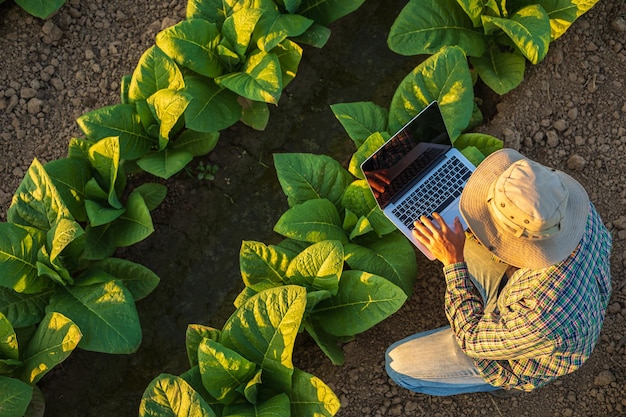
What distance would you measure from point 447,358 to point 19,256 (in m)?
2.02

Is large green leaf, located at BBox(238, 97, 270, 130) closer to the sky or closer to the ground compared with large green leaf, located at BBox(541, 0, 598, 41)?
closer to the ground

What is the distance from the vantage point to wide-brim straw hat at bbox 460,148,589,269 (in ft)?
7.46

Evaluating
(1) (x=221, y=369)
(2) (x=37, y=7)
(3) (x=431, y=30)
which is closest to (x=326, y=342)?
(1) (x=221, y=369)

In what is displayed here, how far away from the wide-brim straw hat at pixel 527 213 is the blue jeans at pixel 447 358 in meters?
0.57

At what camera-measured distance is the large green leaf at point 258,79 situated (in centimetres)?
330

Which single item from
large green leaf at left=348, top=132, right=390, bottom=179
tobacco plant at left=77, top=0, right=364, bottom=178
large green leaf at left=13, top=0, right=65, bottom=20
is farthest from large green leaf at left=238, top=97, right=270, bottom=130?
large green leaf at left=13, top=0, right=65, bottom=20

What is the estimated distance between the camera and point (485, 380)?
2.87 metres

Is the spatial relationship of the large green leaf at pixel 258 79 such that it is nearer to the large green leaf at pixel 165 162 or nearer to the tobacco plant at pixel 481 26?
the large green leaf at pixel 165 162

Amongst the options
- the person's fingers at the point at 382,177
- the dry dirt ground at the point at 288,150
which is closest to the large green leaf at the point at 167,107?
the dry dirt ground at the point at 288,150

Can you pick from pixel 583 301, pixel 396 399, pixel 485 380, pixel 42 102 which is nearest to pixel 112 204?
pixel 42 102

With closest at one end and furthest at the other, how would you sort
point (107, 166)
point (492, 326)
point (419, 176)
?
point (492, 326), point (419, 176), point (107, 166)

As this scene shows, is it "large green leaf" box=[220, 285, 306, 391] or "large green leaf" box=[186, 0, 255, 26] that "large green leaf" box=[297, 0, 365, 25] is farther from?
"large green leaf" box=[220, 285, 306, 391]

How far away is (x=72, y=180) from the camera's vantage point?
131 inches

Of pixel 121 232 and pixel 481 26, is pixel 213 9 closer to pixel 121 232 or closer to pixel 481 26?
pixel 121 232
